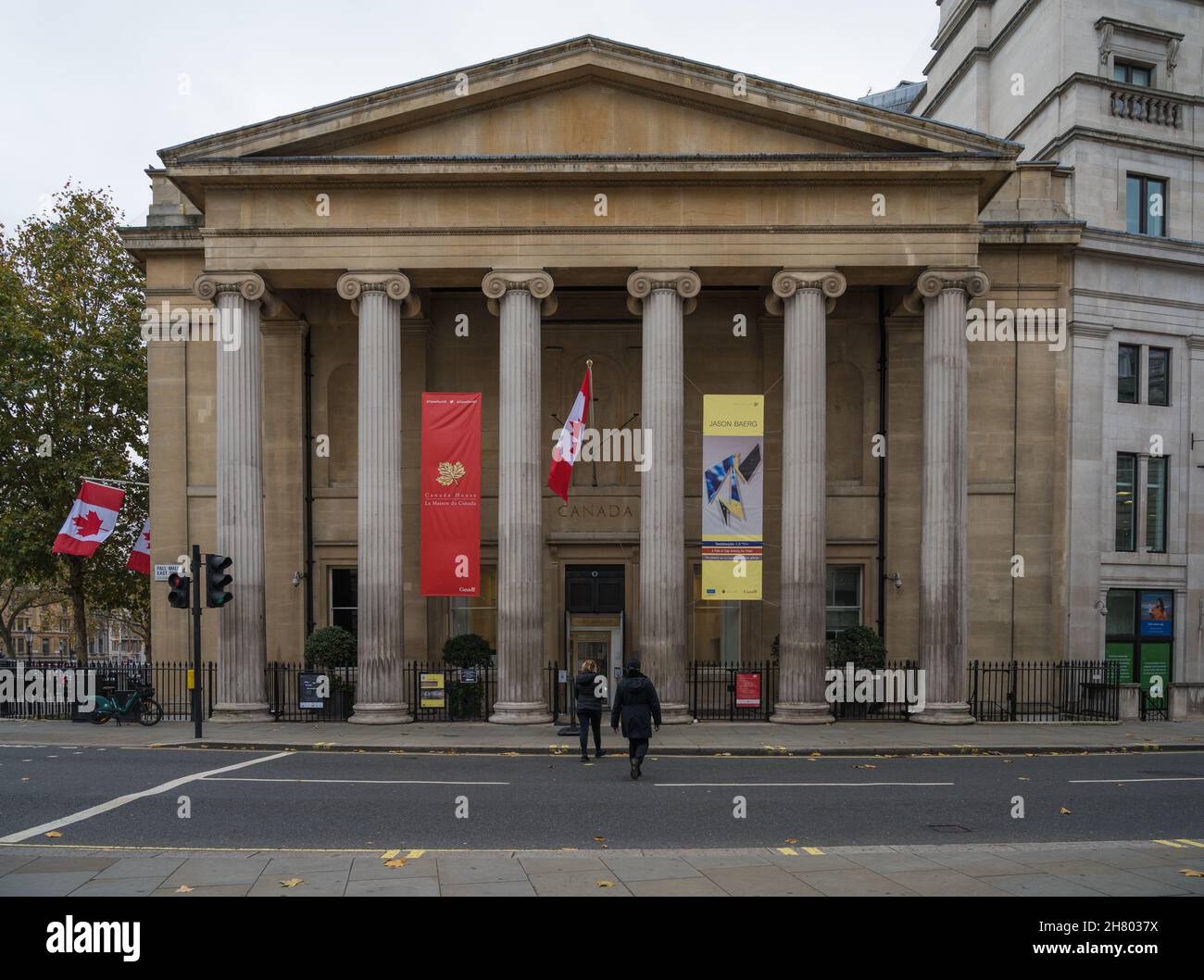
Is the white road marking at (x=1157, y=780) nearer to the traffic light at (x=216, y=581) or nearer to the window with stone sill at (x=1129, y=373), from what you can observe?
the window with stone sill at (x=1129, y=373)

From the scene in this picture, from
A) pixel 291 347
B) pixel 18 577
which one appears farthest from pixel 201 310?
pixel 18 577

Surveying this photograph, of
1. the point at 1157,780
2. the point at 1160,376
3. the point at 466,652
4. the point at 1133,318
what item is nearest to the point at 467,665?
the point at 466,652

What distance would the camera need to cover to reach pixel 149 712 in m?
23.9

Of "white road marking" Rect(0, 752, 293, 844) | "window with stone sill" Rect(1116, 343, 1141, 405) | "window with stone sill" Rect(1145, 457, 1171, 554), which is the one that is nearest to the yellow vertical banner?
"white road marking" Rect(0, 752, 293, 844)

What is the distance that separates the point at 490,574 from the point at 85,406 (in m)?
18.3

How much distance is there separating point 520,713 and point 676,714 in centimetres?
367

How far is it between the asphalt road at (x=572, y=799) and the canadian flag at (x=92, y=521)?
9.27 metres

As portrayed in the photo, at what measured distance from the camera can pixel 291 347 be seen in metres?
28.2

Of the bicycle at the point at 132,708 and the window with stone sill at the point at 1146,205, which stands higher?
the window with stone sill at the point at 1146,205

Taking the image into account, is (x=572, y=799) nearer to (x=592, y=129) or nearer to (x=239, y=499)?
(x=239, y=499)

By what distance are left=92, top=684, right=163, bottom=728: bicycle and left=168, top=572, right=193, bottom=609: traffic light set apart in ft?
14.3

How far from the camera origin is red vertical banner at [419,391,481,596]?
78.9 feet

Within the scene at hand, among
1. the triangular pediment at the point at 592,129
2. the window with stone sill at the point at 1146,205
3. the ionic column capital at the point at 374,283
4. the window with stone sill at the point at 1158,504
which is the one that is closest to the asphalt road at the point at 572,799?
the ionic column capital at the point at 374,283

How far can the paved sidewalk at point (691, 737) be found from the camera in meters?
20.0
